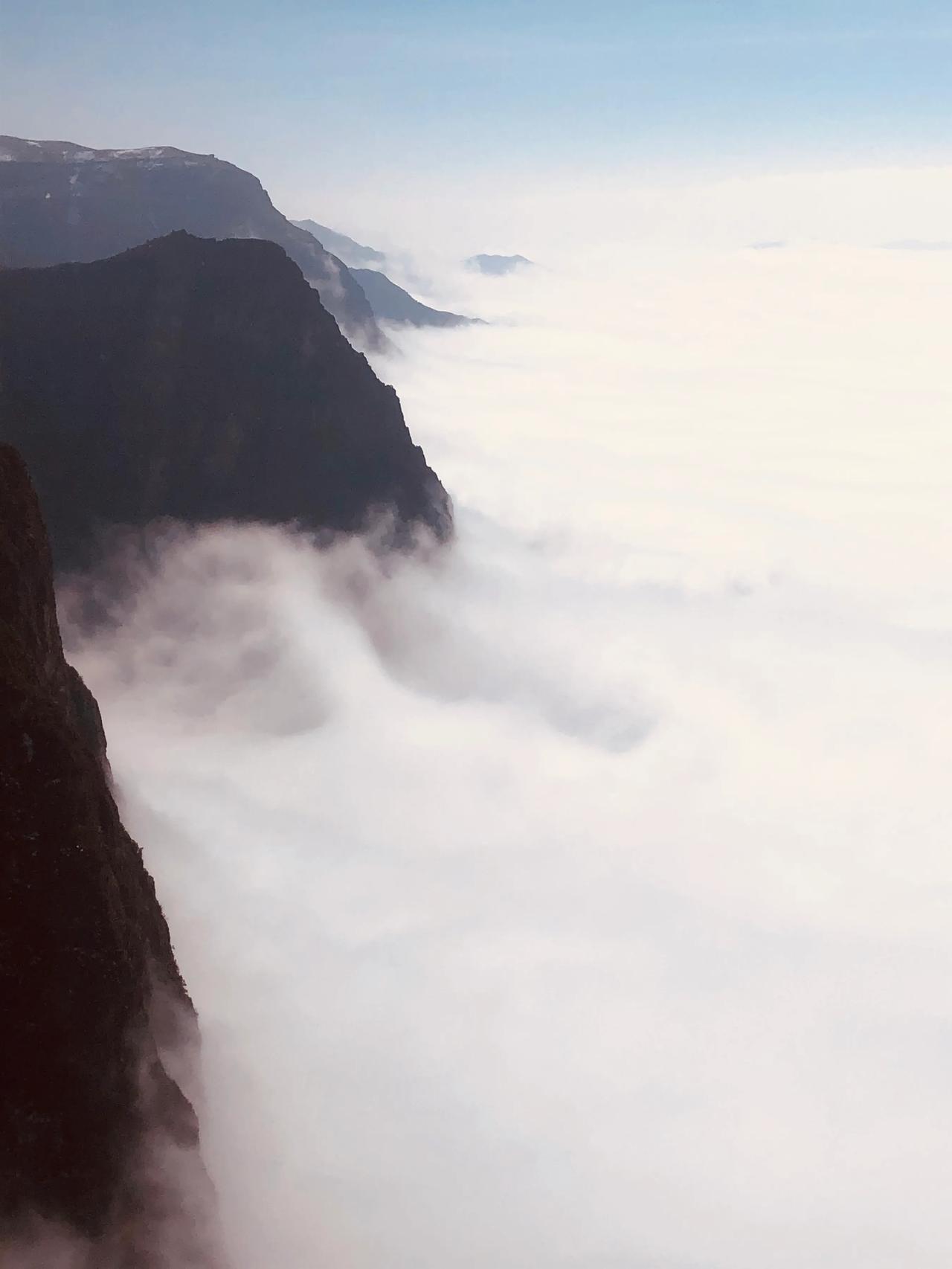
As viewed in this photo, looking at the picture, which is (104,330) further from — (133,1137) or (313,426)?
(133,1137)

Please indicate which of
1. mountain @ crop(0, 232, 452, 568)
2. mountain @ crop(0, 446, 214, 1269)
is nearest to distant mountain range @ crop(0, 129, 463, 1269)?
mountain @ crop(0, 446, 214, 1269)

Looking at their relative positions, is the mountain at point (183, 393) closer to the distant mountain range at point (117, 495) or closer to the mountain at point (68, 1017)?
the distant mountain range at point (117, 495)

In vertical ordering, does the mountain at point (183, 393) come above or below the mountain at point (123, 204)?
below

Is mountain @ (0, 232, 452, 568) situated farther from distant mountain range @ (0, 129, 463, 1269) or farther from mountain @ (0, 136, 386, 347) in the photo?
mountain @ (0, 136, 386, 347)

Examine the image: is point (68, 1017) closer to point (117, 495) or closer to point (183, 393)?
point (117, 495)

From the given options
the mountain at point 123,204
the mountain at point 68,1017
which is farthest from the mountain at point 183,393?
the mountain at point 68,1017

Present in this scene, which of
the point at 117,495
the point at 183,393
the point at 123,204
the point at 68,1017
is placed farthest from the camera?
the point at 123,204

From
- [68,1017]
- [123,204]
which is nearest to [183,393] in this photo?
[68,1017]
